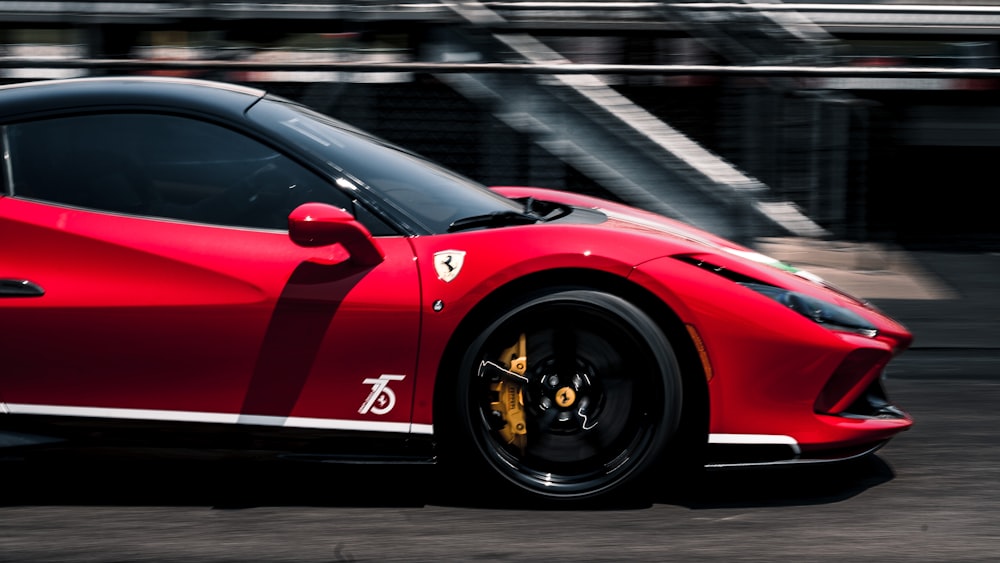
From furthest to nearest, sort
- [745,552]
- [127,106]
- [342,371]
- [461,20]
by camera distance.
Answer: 1. [461,20]
2. [127,106]
3. [342,371]
4. [745,552]

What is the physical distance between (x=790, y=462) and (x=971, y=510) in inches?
21.9

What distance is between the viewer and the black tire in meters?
3.73

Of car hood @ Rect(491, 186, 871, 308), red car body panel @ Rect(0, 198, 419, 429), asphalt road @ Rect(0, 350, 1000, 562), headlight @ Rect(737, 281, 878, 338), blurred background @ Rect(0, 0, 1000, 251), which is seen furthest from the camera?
blurred background @ Rect(0, 0, 1000, 251)

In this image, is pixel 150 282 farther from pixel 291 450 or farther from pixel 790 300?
pixel 790 300

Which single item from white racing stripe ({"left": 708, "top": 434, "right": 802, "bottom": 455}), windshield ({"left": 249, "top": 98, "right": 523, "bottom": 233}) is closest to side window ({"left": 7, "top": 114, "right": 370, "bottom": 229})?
windshield ({"left": 249, "top": 98, "right": 523, "bottom": 233})

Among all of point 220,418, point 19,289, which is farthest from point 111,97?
point 220,418

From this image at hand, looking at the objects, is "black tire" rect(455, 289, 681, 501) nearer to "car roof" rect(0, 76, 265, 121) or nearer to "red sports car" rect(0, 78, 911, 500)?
"red sports car" rect(0, 78, 911, 500)

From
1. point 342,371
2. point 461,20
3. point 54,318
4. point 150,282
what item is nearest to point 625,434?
point 342,371

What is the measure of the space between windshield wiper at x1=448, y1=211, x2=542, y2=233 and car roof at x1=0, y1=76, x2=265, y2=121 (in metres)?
0.75

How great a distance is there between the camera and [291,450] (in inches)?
148

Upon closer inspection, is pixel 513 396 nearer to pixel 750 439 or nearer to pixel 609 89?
pixel 750 439

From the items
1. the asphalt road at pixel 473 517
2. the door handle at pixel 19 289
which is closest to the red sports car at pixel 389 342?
the door handle at pixel 19 289

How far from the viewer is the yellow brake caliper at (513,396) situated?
3.76 m

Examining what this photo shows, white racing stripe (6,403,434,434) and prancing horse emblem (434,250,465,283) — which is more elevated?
prancing horse emblem (434,250,465,283)
